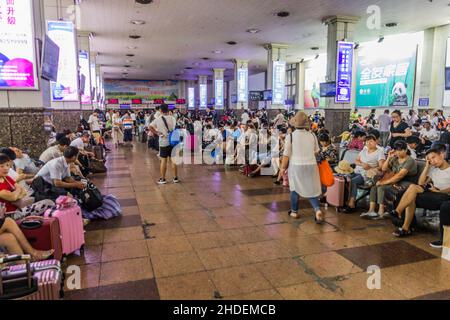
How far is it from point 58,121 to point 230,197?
19.2 feet

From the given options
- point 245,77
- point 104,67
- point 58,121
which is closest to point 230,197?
point 58,121

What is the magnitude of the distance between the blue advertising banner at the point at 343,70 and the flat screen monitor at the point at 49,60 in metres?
8.80

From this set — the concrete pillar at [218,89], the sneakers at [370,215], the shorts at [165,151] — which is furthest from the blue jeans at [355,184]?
the concrete pillar at [218,89]

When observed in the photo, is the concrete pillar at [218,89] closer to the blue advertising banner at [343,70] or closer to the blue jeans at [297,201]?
the blue advertising banner at [343,70]

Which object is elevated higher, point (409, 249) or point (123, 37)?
point (123, 37)

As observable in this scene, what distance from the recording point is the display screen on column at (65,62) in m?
8.18

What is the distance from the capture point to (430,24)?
12812mm

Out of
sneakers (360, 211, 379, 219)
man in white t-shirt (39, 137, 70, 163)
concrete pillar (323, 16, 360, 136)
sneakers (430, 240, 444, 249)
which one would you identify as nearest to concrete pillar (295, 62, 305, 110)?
concrete pillar (323, 16, 360, 136)

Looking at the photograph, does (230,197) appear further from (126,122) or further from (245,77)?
(245,77)

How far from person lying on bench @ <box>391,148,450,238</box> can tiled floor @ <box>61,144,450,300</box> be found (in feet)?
0.93

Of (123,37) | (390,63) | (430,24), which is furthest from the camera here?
(390,63)

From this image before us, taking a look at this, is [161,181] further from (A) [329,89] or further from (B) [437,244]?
(A) [329,89]

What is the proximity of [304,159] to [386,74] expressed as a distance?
14.3m

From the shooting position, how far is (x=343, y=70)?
11.4 metres
